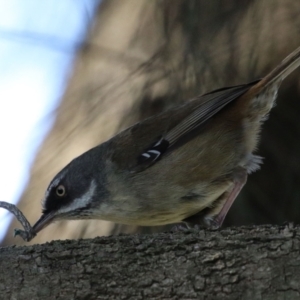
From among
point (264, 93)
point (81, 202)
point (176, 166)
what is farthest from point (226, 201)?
point (81, 202)

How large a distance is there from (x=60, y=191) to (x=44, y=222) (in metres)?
0.27

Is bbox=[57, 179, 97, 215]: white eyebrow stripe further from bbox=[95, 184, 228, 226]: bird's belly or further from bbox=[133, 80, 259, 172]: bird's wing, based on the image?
bbox=[133, 80, 259, 172]: bird's wing

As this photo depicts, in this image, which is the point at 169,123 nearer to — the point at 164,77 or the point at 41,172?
the point at 164,77

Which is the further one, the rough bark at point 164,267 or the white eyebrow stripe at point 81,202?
the white eyebrow stripe at point 81,202

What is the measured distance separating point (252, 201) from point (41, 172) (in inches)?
68.7

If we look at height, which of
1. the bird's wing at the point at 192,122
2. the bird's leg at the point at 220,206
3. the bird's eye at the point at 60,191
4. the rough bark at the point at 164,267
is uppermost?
→ the bird's wing at the point at 192,122

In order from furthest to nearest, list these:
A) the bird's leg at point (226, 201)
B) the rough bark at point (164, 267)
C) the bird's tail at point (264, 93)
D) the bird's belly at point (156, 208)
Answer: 1. the bird's tail at point (264, 93)
2. the bird's leg at point (226, 201)
3. the bird's belly at point (156, 208)
4. the rough bark at point (164, 267)

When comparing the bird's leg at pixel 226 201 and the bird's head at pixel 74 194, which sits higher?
the bird's head at pixel 74 194

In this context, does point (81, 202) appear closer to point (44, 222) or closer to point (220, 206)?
point (44, 222)

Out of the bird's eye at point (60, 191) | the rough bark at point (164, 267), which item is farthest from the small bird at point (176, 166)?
the rough bark at point (164, 267)

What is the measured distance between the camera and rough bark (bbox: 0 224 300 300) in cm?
257

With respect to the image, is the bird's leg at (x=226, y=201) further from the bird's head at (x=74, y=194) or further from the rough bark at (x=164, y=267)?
the rough bark at (x=164, y=267)

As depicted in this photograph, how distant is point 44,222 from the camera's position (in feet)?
14.4

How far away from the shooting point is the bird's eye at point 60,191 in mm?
4513
